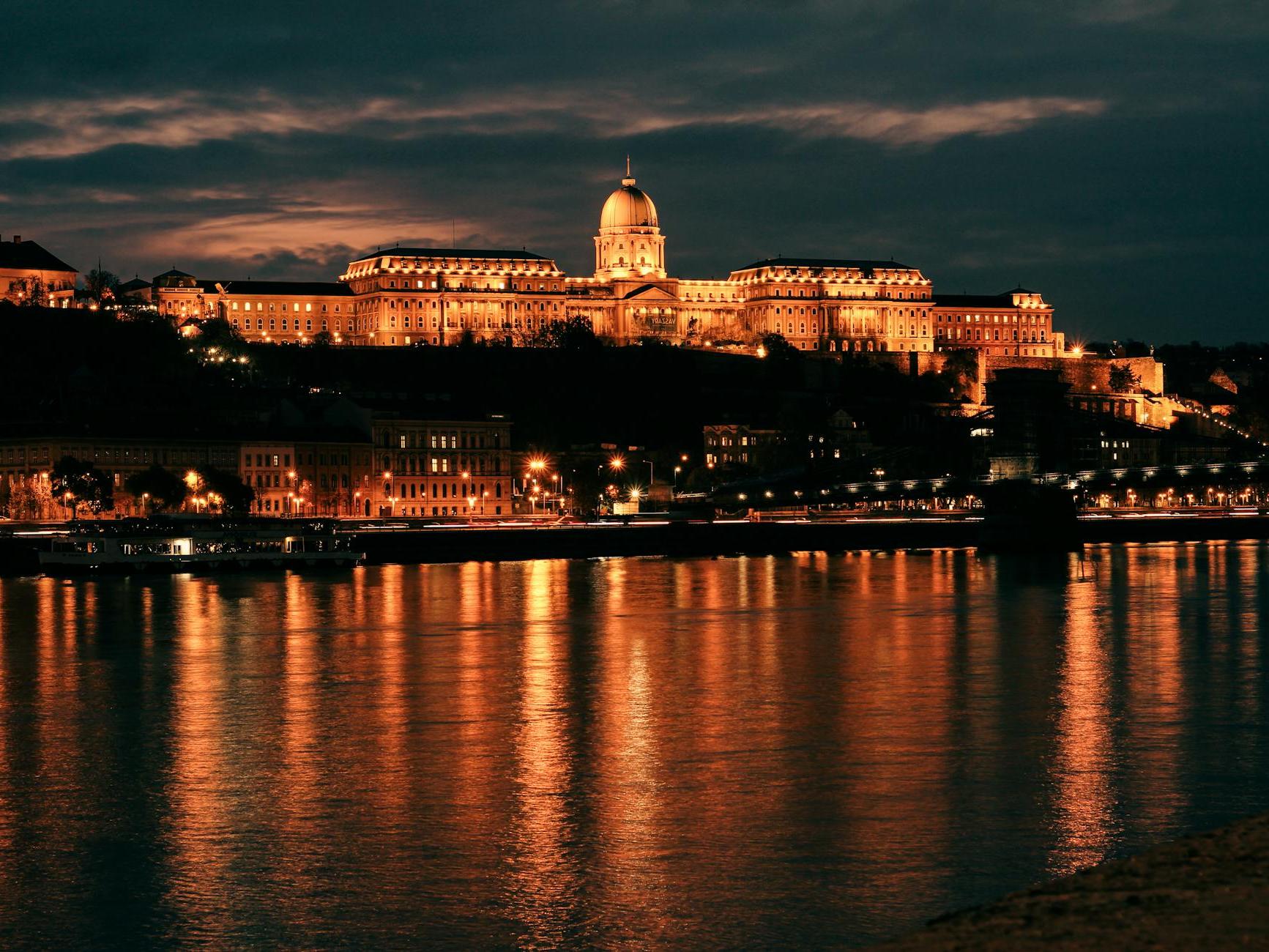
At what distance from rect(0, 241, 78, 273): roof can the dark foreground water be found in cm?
10583

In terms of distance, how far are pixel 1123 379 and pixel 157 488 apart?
9887 cm

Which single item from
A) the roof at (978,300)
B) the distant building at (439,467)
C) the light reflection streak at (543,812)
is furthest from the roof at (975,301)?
the light reflection streak at (543,812)

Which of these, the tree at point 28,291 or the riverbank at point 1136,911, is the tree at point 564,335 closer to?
the tree at point 28,291

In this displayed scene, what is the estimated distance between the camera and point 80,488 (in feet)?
256

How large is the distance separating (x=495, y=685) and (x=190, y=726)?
530cm

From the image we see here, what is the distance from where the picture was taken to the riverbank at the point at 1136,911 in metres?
12.1

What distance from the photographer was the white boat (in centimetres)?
6119

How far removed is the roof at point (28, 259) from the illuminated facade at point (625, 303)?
7364 millimetres

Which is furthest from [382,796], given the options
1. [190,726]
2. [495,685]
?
[495,685]

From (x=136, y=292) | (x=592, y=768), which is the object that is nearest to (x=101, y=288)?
(x=136, y=292)

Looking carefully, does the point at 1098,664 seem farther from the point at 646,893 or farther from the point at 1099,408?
the point at 1099,408

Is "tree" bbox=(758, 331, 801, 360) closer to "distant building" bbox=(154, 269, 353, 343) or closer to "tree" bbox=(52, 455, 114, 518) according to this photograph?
"distant building" bbox=(154, 269, 353, 343)

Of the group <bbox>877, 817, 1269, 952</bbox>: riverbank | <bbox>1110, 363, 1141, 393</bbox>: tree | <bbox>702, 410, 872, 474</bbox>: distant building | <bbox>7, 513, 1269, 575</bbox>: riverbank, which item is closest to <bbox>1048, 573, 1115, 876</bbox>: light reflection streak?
<bbox>877, 817, 1269, 952</bbox>: riverbank

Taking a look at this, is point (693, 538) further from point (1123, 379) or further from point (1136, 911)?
point (1123, 379)
